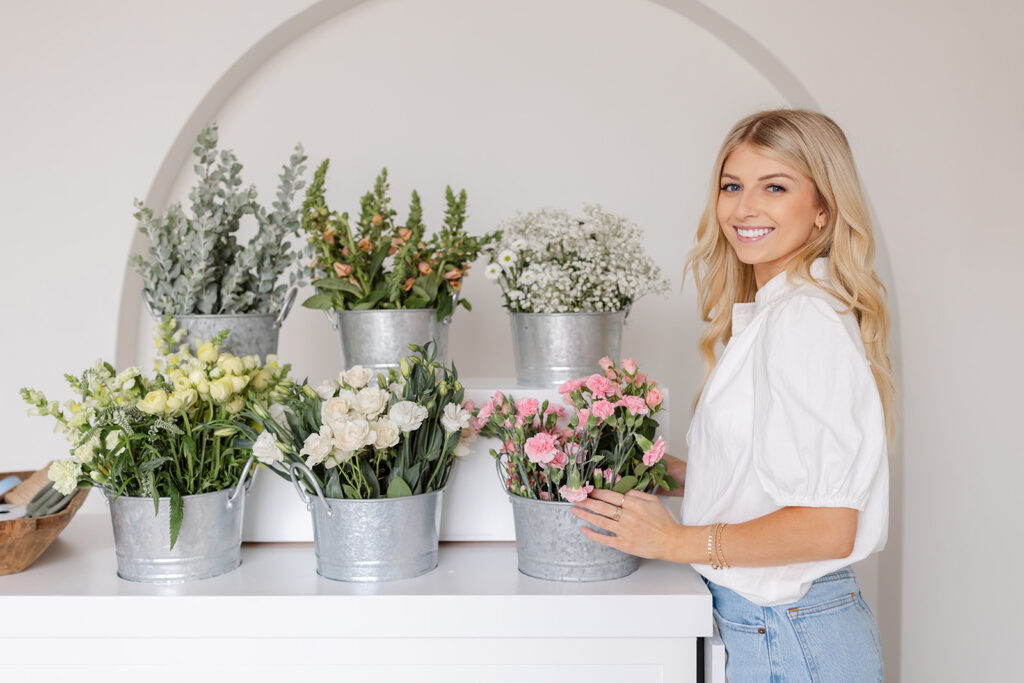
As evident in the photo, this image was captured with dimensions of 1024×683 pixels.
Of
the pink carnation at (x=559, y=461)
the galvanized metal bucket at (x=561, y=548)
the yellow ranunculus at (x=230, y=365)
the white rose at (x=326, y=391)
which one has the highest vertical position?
the yellow ranunculus at (x=230, y=365)

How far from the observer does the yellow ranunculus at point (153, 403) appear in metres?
Answer: 1.41

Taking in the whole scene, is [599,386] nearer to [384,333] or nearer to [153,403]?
[384,333]

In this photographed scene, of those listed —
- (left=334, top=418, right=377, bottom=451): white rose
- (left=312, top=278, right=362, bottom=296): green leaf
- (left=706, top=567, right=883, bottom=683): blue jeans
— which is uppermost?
(left=312, top=278, right=362, bottom=296): green leaf

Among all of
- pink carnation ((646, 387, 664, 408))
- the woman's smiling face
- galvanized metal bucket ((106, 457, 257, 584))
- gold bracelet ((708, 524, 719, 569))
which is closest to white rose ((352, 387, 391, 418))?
galvanized metal bucket ((106, 457, 257, 584))

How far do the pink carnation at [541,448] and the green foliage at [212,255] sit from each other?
71 cm

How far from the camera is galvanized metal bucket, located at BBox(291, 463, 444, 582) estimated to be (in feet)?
4.73

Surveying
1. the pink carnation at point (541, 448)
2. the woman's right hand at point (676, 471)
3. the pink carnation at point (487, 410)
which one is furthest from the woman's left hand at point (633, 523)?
the woman's right hand at point (676, 471)


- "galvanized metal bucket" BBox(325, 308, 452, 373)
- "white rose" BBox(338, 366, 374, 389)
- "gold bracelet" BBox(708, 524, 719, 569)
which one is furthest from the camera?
"galvanized metal bucket" BBox(325, 308, 452, 373)

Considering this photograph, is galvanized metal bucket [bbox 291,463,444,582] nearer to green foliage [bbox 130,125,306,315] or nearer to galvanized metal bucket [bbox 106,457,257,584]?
galvanized metal bucket [bbox 106,457,257,584]

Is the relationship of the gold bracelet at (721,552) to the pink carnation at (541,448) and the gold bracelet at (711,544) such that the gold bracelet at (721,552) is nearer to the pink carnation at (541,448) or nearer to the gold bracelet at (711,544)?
the gold bracelet at (711,544)

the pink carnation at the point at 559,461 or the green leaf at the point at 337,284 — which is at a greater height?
the green leaf at the point at 337,284

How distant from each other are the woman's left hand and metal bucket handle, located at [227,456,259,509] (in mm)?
533

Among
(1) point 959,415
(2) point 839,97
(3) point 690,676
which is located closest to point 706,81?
(2) point 839,97

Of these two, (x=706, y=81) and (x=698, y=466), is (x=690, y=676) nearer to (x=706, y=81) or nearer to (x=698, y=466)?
(x=698, y=466)
